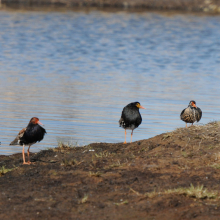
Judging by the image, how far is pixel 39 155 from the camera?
36.1 feet

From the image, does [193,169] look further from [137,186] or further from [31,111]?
[31,111]

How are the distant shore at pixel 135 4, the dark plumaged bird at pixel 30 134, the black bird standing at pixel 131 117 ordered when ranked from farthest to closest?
the distant shore at pixel 135 4
the black bird standing at pixel 131 117
the dark plumaged bird at pixel 30 134

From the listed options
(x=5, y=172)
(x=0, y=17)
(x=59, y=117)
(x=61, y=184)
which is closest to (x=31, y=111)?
(x=59, y=117)

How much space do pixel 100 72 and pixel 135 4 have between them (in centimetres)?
3464

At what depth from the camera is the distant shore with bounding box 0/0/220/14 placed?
5825 centimetres

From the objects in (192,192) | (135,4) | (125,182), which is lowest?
(125,182)

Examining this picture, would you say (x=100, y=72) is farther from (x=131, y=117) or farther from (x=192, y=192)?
(x=192, y=192)

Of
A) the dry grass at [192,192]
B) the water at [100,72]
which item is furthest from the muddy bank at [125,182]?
the water at [100,72]

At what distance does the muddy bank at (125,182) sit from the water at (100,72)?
3.25m

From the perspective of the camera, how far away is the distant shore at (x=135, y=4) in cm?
5825

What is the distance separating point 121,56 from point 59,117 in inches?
673

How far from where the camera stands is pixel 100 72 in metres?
26.1

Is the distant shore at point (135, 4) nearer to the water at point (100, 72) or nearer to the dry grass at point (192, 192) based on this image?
the water at point (100, 72)

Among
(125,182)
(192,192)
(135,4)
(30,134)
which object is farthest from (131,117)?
(135,4)
